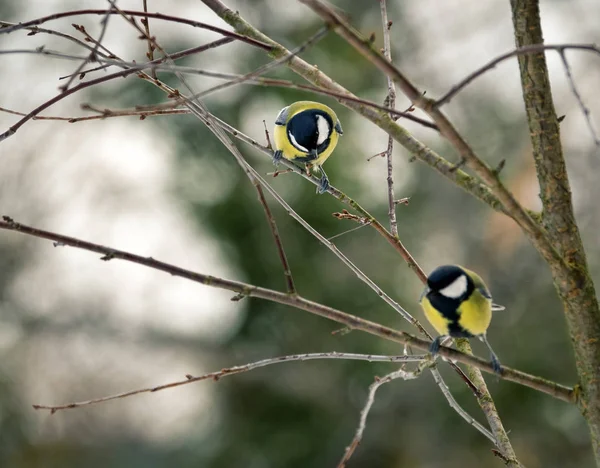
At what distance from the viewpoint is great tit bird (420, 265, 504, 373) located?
1.13 metres

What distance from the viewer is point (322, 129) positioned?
187 centimetres

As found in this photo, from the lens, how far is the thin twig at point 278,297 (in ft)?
2.55

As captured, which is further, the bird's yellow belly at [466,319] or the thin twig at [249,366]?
the bird's yellow belly at [466,319]

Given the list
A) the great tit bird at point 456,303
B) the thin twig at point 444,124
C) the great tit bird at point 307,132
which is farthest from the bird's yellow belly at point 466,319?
the great tit bird at point 307,132

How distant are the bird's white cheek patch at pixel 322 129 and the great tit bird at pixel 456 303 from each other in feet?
2.54

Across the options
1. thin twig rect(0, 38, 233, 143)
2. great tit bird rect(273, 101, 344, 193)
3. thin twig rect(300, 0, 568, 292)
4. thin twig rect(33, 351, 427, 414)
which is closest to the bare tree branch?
thin twig rect(300, 0, 568, 292)

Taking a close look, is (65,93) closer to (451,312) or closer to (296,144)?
(451,312)

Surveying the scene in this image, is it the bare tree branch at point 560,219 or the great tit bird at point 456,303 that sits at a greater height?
the bare tree branch at point 560,219

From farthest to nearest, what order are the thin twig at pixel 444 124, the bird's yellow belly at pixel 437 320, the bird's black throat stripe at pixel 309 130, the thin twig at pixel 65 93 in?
the bird's black throat stripe at pixel 309 130 → the bird's yellow belly at pixel 437 320 → the thin twig at pixel 65 93 → the thin twig at pixel 444 124

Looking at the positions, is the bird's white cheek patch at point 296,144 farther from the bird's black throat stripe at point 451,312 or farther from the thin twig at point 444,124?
the thin twig at point 444,124

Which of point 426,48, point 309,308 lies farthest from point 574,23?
point 309,308

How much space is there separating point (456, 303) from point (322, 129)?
0.85 m

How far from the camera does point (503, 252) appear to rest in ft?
17.5

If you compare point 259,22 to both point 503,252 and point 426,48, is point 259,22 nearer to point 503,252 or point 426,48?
point 426,48
